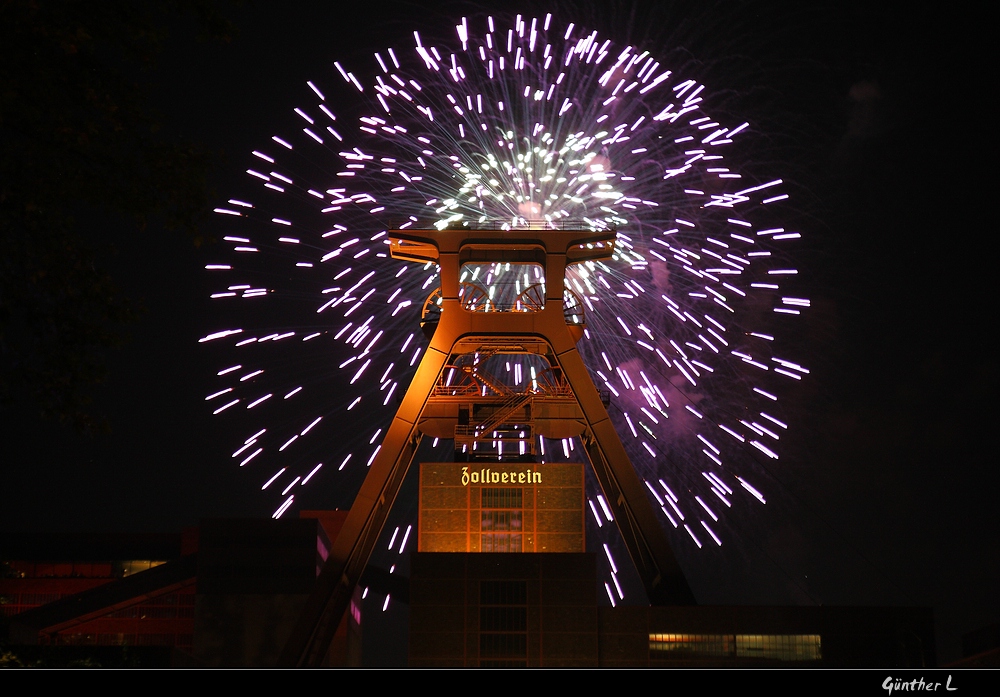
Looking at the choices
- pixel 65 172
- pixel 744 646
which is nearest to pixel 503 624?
pixel 744 646

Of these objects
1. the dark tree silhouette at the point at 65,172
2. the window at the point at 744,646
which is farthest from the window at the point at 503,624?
the dark tree silhouette at the point at 65,172

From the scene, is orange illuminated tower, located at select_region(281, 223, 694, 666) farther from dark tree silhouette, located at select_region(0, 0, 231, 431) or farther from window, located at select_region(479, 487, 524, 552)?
dark tree silhouette, located at select_region(0, 0, 231, 431)

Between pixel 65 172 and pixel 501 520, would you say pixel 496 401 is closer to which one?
pixel 501 520

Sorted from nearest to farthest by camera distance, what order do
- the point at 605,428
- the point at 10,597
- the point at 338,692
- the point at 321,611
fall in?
the point at 338,692
the point at 321,611
the point at 605,428
the point at 10,597

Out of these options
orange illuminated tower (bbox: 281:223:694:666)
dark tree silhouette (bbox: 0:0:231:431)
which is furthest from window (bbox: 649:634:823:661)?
dark tree silhouette (bbox: 0:0:231:431)

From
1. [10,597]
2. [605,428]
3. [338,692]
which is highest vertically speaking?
[605,428]

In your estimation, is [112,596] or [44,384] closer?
A: [44,384]

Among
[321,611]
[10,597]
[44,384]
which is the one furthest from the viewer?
[10,597]

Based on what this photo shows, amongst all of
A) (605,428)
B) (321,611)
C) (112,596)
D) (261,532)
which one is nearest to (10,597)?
(112,596)

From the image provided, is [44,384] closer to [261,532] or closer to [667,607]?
[667,607]

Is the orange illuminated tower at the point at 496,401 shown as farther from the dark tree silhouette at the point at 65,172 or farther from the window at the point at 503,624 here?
the dark tree silhouette at the point at 65,172
